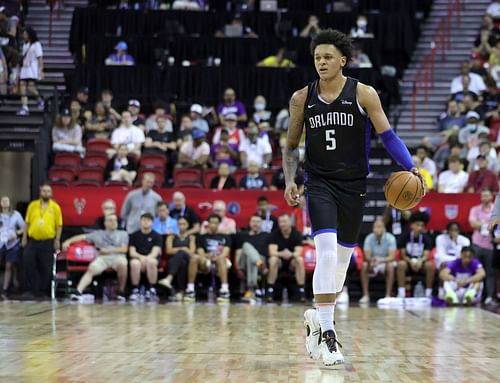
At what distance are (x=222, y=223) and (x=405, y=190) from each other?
8.74 meters

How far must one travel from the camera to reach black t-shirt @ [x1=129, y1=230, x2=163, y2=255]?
1463 centimetres

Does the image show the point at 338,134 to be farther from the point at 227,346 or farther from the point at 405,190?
the point at 227,346

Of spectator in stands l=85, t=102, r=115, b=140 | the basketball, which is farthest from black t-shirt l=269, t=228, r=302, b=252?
the basketball

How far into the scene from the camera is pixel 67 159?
16.9 m

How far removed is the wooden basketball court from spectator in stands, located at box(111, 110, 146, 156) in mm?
6298

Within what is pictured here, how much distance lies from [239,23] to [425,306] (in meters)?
9.52

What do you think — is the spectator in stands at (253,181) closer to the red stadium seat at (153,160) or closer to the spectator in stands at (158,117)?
the red stadium seat at (153,160)

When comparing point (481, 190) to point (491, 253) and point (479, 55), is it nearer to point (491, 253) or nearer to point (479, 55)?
point (491, 253)

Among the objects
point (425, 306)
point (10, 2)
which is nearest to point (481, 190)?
point (425, 306)

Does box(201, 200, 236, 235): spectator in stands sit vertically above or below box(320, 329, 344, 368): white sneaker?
above

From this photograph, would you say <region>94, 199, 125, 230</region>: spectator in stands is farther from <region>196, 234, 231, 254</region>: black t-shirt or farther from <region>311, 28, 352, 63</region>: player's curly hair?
<region>311, 28, 352, 63</region>: player's curly hair

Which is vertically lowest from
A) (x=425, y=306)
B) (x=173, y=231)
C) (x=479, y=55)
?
(x=425, y=306)

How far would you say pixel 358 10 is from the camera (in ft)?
73.3

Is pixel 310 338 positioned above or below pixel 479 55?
below
